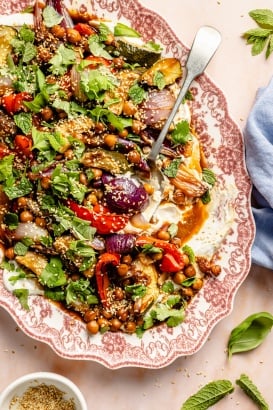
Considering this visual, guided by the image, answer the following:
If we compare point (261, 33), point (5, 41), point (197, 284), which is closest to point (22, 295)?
point (197, 284)

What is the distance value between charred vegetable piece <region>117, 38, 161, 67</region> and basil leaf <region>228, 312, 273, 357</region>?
1609 millimetres

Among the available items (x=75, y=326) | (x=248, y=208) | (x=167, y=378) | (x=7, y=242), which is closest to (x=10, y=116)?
(x=7, y=242)

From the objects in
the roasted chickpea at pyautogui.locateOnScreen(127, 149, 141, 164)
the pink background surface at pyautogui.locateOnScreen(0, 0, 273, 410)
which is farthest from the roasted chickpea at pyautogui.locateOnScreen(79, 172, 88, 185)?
the pink background surface at pyautogui.locateOnScreen(0, 0, 273, 410)

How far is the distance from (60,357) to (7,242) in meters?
0.76

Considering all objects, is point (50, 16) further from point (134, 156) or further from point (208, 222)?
point (208, 222)

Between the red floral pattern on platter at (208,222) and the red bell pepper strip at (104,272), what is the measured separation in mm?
207

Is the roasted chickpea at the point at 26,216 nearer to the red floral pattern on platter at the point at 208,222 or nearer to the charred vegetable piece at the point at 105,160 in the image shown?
A: the charred vegetable piece at the point at 105,160

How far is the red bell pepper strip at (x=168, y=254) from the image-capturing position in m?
3.52

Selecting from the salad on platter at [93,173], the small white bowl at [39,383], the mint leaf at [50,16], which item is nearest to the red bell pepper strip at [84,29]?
the salad on platter at [93,173]

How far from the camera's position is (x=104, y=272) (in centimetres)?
347

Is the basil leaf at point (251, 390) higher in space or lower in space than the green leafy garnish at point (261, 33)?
lower

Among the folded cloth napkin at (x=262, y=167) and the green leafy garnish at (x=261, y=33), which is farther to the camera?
the green leafy garnish at (x=261, y=33)

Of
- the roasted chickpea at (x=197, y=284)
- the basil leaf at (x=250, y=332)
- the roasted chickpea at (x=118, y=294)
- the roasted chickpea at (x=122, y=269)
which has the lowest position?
the basil leaf at (x=250, y=332)

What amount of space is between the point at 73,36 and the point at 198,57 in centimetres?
69
